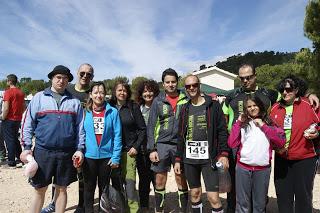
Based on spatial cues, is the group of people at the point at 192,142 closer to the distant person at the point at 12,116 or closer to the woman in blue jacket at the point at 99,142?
the woman in blue jacket at the point at 99,142

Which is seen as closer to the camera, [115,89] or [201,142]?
[201,142]

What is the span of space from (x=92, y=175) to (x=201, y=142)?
4.91 feet

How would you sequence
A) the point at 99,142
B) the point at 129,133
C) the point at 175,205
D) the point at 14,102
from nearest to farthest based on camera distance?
the point at 99,142, the point at 129,133, the point at 175,205, the point at 14,102

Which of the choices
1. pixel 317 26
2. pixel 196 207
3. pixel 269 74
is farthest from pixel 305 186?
pixel 269 74

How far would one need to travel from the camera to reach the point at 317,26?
320 inches

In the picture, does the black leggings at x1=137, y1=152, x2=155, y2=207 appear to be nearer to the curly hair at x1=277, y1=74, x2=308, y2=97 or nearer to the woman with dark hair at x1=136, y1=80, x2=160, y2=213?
the woman with dark hair at x1=136, y1=80, x2=160, y2=213

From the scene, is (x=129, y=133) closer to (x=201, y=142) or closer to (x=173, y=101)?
(x=173, y=101)

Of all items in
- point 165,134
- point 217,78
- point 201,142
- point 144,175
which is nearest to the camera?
point 201,142

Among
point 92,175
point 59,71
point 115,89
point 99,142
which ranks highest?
point 59,71

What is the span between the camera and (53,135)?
141 inches

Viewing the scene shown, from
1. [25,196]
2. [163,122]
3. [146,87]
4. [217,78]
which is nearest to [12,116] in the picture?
[25,196]

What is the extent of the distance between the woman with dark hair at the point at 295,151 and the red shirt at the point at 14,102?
7.00 m

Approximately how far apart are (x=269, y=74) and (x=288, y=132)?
131ft

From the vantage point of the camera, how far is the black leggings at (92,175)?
3914 mm
